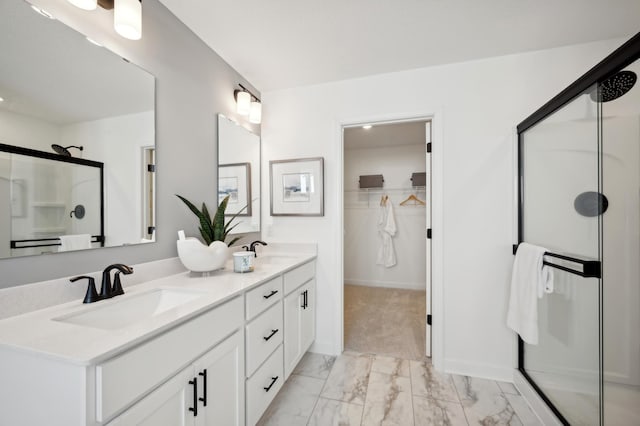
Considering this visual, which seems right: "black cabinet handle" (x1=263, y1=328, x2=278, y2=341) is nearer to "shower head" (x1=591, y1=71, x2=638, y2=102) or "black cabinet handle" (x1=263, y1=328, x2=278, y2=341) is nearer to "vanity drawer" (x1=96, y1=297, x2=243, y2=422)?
"vanity drawer" (x1=96, y1=297, x2=243, y2=422)

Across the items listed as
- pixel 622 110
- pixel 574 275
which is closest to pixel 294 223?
pixel 574 275

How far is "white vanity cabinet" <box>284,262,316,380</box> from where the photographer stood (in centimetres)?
172

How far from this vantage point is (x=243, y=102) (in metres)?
2.09

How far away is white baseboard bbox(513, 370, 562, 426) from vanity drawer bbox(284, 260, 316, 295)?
5.39 feet

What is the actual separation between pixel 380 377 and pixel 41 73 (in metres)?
2.51

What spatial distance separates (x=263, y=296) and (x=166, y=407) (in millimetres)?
636

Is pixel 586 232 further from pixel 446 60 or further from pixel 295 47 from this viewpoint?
pixel 295 47

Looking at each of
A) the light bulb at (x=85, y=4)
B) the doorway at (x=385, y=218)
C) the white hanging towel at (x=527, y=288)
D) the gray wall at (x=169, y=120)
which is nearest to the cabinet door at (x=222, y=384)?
the gray wall at (x=169, y=120)

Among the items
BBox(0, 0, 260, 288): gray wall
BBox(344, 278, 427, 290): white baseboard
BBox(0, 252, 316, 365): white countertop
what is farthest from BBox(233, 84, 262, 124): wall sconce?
BBox(344, 278, 427, 290): white baseboard

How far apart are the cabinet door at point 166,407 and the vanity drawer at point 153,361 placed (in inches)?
1.0

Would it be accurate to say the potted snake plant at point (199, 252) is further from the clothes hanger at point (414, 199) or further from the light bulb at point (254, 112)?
the clothes hanger at point (414, 199)

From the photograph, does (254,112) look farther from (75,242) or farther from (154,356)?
(154,356)

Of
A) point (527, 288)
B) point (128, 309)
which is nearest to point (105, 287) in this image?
point (128, 309)

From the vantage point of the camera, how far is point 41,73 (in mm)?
992
